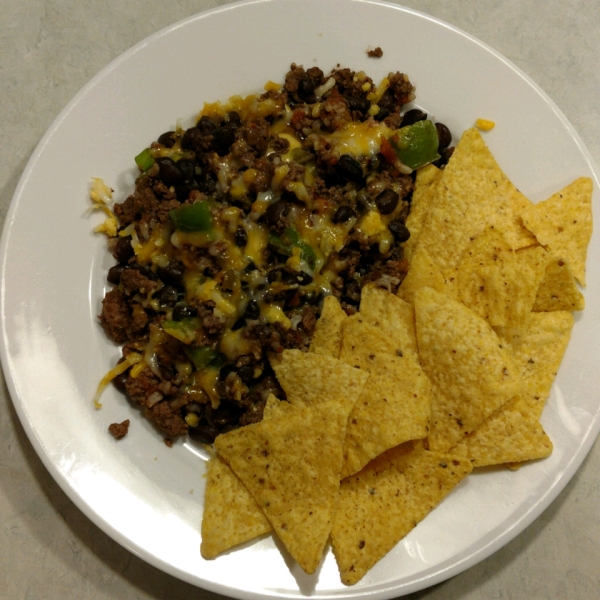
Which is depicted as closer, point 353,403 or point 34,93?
point 353,403

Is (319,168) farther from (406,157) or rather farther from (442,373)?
(442,373)

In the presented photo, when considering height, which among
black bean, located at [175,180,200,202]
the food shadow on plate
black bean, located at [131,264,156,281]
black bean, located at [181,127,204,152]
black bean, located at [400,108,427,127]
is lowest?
the food shadow on plate

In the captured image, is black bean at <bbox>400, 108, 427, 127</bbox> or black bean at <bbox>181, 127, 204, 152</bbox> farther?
black bean at <bbox>400, 108, 427, 127</bbox>

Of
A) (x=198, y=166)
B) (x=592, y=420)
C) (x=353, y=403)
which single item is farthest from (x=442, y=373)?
(x=198, y=166)

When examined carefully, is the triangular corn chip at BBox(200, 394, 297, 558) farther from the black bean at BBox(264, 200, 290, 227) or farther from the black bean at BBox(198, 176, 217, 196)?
the black bean at BBox(198, 176, 217, 196)

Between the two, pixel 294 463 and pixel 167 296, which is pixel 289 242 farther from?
pixel 294 463

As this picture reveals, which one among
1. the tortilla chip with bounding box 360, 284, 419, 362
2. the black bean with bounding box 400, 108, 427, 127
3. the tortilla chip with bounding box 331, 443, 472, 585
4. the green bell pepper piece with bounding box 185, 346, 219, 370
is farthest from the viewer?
the black bean with bounding box 400, 108, 427, 127

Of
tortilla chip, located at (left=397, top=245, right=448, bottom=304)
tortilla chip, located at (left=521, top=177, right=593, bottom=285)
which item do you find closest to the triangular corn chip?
tortilla chip, located at (left=397, top=245, right=448, bottom=304)
